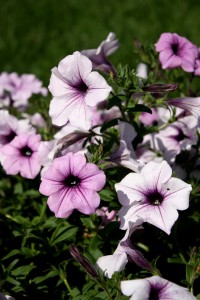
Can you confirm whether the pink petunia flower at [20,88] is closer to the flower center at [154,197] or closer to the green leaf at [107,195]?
the green leaf at [107,195]

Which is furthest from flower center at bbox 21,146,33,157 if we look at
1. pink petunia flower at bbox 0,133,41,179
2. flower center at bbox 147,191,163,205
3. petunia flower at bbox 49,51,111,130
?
flower center at bbox 147,191,163,205

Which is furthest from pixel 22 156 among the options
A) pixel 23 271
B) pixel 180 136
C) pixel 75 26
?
pixel 75 26

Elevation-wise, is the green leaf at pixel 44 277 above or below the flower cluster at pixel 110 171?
below

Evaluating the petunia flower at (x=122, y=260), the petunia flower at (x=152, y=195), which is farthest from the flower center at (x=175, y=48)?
the petunia flower at (x=122, y=260)

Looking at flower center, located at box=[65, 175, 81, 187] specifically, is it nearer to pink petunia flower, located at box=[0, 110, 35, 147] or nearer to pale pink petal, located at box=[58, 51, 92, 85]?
pale pink petal, located at box=[58, 51, 92, 85]

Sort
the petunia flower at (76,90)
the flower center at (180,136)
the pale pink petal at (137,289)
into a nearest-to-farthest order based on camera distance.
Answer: the pale pink petal at (137,289), the petunia flower at (76,90), the flower center at (180,136)

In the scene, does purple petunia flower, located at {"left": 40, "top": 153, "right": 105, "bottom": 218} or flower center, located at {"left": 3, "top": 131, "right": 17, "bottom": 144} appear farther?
flower center, located at {"left": 3, "top": 131, "right": 17, "bottom": 144}

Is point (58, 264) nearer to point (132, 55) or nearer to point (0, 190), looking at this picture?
point (0, 190)

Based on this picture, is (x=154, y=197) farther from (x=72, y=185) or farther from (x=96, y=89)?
(x=96, y=89)
